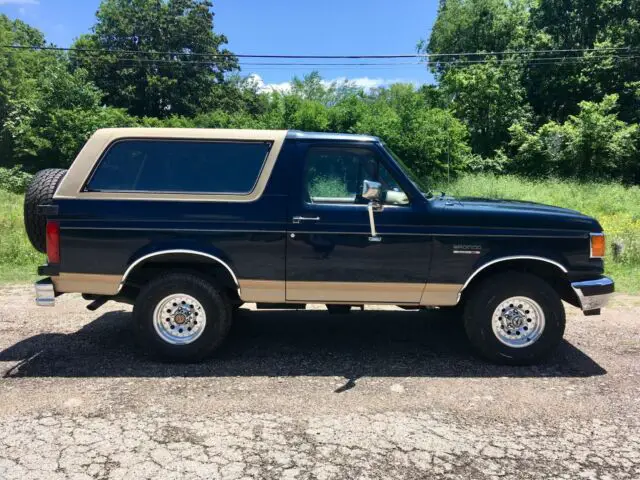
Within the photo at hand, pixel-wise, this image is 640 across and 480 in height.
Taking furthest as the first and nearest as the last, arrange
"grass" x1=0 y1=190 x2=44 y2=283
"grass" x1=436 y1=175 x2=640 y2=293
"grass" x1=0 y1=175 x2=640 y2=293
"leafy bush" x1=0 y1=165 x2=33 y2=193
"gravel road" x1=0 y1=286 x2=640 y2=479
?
"leafy bush" x1=0 y1=165 x2=33 y2=193 < "grass" x1=436 y1=175 x2=640 y2=293 < "grass" x1=0 y1=175 x2=640 y2=293 < "grass" x1=0 y1=190 x2=44 y2=283 < "gravel road" x1=0 y1=286 x2=640 y2=479

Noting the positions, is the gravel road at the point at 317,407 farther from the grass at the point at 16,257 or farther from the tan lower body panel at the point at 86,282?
the grass at the point at 16,257

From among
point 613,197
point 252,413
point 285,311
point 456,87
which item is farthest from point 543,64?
point 252,413

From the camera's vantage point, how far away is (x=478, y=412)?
398 centimetres

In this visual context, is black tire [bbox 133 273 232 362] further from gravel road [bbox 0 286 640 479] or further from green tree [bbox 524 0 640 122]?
green tree [bbox 524 0 640 122]

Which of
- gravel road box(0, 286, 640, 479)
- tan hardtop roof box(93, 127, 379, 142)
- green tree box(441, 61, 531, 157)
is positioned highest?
green tree box(441, 61, 531, 157)

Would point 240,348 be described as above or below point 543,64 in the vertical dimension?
below

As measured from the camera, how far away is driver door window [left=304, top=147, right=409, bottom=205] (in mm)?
4863

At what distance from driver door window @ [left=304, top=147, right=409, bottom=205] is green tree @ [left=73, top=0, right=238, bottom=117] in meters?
40.3

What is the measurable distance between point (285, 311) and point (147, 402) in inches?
116

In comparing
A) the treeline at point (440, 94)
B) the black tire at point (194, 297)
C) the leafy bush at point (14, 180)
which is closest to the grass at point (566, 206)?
the black tire at point (194, 297)

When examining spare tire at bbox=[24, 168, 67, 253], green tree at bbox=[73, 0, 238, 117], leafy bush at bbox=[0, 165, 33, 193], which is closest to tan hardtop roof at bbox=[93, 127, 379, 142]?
spare tire at bbox=[24, 168, 67, 253]

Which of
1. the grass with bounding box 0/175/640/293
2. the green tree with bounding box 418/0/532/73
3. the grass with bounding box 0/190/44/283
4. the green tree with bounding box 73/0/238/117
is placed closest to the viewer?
the grass with bounding box 0/190/44/283

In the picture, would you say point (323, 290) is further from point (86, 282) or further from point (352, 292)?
point (86, 282)

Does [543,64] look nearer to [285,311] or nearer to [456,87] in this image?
[456,87]
